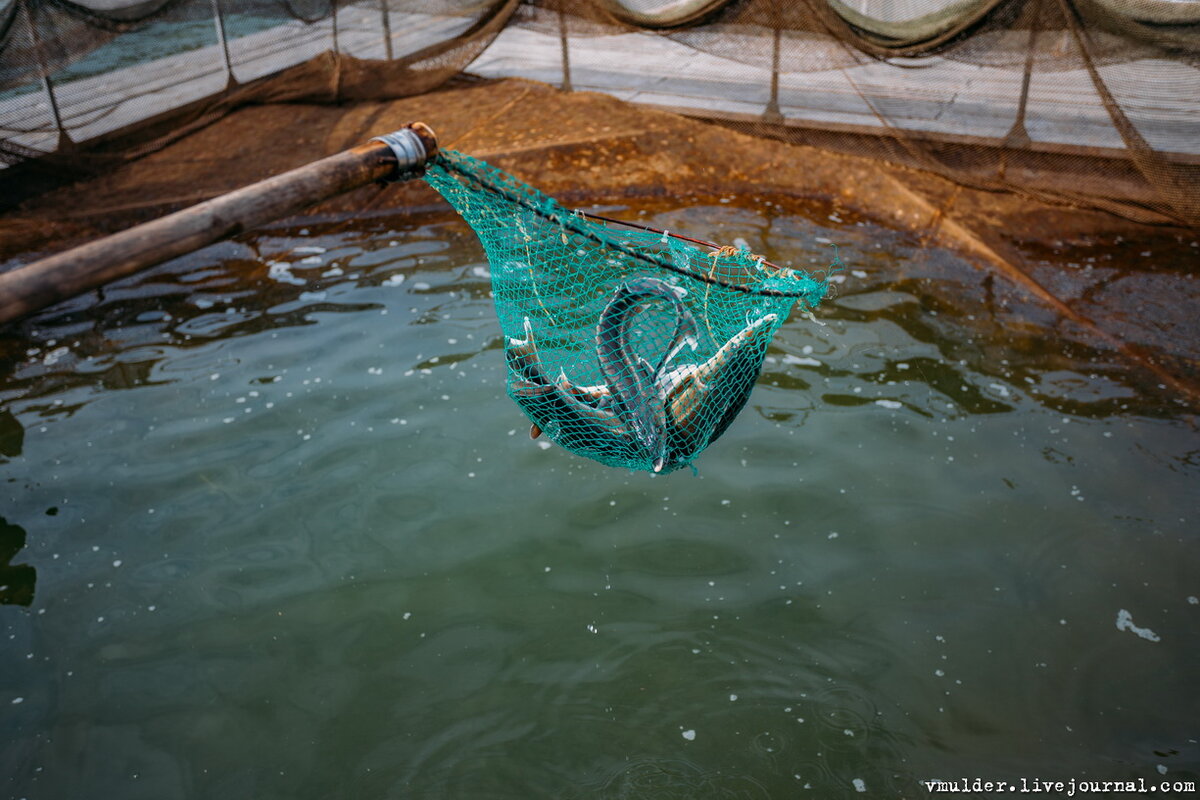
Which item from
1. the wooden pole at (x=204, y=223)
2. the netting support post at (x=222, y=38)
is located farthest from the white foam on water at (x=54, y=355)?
the wooden pole at (x=204, y=223)

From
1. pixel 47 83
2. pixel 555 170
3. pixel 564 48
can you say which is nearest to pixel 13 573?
pixel 47 83

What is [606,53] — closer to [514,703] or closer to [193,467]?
[193,467]

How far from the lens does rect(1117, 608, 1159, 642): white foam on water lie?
471 centimetres

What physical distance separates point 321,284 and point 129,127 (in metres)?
3.33

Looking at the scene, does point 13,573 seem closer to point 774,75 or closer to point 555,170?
point 555,170

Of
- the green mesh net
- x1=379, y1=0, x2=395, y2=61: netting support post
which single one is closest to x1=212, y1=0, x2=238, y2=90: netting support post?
x1=379, y1=0, x2=395, y2=61: netting support post

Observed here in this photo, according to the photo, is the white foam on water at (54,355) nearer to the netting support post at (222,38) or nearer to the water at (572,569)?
the water at (572,569)

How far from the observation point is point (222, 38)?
31.8 feet

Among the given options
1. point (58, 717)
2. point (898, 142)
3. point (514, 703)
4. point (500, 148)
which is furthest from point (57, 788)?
point (898, 142)

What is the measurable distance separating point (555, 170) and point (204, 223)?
238 inches

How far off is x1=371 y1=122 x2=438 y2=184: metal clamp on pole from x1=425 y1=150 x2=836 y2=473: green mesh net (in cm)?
7

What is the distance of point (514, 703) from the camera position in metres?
4.51

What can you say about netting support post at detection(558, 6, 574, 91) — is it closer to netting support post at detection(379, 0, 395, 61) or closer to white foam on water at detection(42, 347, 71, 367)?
netting support post at detection(379, 0, 395, 61)

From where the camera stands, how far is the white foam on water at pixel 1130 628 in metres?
4.71
